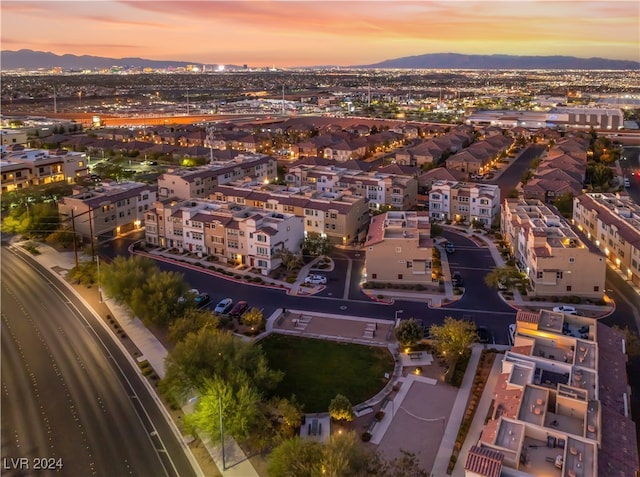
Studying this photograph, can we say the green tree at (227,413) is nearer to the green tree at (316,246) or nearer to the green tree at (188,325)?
the green tree at (188,325)

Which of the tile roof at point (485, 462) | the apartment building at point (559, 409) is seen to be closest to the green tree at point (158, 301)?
the apartment building at point (559, 409)

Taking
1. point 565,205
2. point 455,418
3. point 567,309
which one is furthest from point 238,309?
point 565,205

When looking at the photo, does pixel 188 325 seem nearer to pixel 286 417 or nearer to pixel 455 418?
pixel 286 417

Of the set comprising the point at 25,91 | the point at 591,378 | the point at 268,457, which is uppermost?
the point at 25,91

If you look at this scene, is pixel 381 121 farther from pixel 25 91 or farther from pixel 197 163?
pixel 25 91

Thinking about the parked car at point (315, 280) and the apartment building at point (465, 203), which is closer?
the parked car at point (315, 280)

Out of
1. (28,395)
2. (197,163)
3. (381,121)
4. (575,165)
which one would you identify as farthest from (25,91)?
(28,395)
